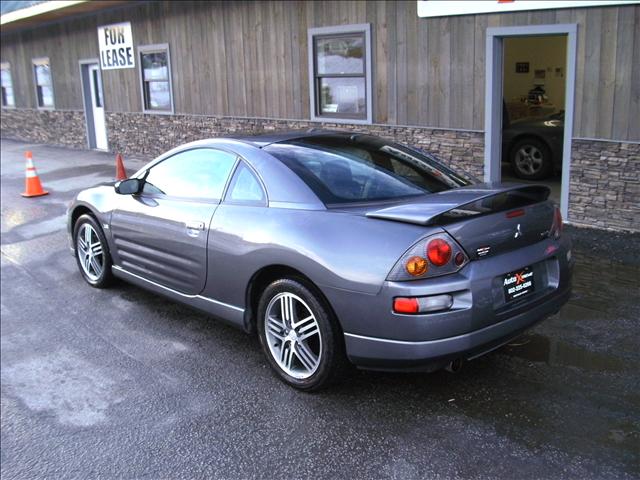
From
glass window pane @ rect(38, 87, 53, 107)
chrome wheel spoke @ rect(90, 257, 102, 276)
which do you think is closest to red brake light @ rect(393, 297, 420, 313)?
chrome wheel spoke @ rect(90, 257, 102, 276)

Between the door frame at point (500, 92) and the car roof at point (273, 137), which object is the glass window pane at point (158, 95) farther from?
the car roof at point (273, 137)

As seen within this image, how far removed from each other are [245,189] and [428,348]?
5.80 feet

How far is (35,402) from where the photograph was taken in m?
4.27

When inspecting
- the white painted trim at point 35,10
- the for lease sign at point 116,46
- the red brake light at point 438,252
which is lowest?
the red brake light at point 438,252

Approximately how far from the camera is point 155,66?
1516 centimetres

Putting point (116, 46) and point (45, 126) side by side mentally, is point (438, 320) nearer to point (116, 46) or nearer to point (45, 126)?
point (116, 46)

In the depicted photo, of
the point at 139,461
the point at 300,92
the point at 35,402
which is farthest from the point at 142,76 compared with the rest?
the point at 139,461

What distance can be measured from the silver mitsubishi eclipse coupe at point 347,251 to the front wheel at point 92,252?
82 cm

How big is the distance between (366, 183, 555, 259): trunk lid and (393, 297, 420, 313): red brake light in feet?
1.37

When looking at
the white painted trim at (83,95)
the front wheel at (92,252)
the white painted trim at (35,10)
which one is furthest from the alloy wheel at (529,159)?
the white painted trim at (83,95)

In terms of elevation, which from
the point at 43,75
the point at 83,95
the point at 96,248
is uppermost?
the point at 43,75

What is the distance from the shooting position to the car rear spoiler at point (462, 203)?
356cm

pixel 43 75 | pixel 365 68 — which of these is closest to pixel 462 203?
pixel 365 68

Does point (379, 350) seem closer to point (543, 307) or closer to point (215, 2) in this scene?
point (543, 307)
